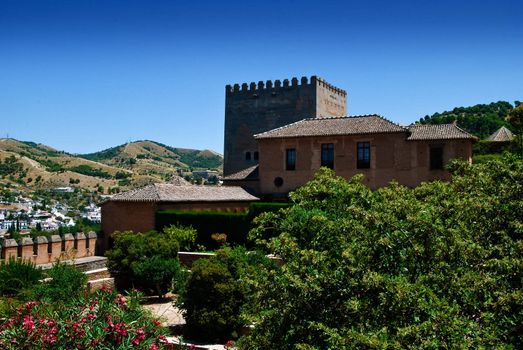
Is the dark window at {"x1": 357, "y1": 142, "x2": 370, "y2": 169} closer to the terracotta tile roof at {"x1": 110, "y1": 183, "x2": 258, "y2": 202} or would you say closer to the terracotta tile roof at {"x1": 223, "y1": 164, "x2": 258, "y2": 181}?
the terracotta tile roof at {"x1": 110, "y1": 183, "x2": 258, "y2": 202}

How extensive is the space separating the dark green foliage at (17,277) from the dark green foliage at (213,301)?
439 centimetres

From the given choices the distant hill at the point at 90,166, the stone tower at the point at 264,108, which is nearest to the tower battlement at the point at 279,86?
the stone tower at the point at 264,108

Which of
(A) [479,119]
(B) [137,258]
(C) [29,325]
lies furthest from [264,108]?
(C) [29,325]

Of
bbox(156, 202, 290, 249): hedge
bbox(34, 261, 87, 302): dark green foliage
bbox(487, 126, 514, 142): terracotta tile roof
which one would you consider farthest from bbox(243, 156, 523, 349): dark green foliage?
bbox(487, 126, 514, 142): terracotta tile roof

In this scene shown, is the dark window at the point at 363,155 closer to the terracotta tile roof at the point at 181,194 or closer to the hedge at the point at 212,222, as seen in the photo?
the hedge at the point at 212,222

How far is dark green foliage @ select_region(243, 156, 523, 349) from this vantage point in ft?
18.0

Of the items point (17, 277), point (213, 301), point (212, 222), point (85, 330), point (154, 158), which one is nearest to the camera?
point (85, 330)

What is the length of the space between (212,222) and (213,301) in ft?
37.6

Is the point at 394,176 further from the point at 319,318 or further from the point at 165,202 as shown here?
the point at 319,318

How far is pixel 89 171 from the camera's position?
11569 centimetres

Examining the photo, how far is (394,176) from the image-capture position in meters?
27.6

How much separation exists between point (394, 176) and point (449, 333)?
22.9 metres

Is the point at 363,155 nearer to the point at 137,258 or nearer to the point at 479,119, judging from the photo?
the point at 137,258

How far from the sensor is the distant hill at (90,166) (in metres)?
101
